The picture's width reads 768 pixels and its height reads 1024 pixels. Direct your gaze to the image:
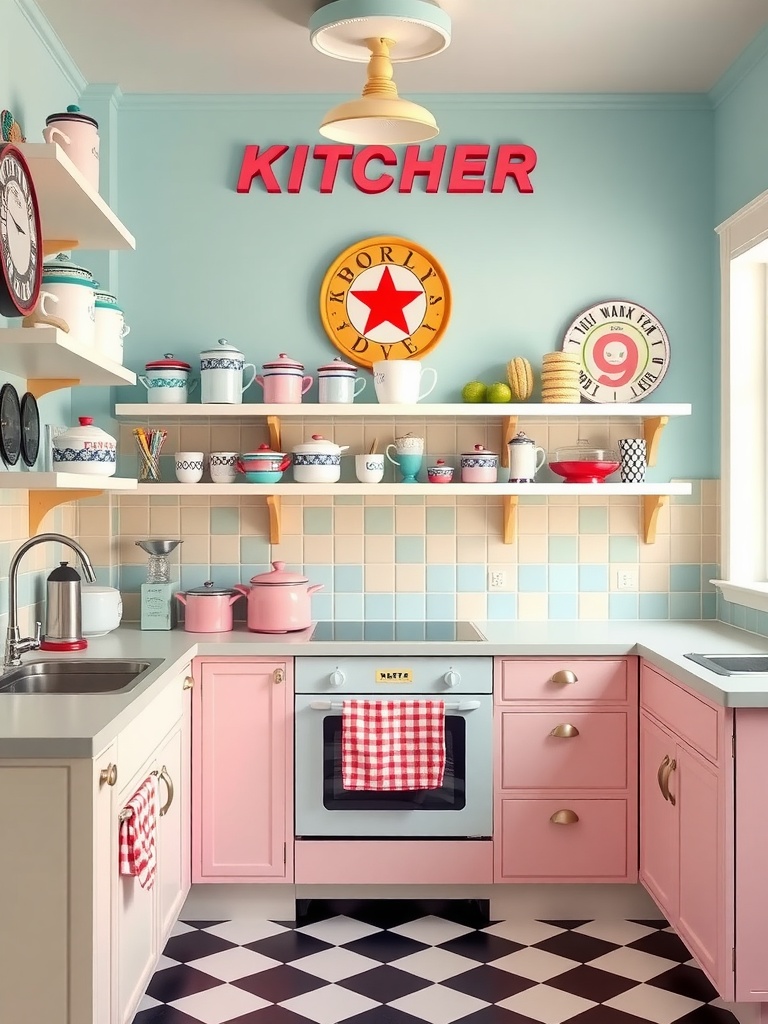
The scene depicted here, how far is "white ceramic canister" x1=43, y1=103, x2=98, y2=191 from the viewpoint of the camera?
2.55 m

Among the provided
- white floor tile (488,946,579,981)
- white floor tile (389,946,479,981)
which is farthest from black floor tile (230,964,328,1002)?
white floor tile (488,946,579,981)

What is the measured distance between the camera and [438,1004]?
262cm

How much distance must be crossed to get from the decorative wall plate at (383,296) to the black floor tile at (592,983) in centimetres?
202

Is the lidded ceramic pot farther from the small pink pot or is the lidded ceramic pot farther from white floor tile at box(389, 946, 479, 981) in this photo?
white floor tile at box(389, 946, 479, 981)

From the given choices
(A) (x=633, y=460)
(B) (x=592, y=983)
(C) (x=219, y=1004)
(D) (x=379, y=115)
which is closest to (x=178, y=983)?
(C) (x=219, y=1004)

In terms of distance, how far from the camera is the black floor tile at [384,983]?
8.77ft

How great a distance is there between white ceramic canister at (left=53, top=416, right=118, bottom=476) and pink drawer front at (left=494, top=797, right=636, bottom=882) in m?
1.57

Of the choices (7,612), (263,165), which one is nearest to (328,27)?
(263,165)

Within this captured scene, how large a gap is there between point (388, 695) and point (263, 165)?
6.18ft

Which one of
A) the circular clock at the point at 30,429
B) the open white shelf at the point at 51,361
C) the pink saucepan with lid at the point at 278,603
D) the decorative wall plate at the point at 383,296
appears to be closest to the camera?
the open white shelf at the point at 51,361

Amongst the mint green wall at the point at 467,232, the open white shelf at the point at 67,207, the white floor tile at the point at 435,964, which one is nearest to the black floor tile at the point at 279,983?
the white floor tile at the point at 435,964

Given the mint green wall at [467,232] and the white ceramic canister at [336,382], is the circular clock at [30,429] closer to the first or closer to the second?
the mint green wall at [467,232]

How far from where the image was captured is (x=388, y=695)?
315 centimetres

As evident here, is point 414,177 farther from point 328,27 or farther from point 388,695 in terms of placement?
point 388,695
